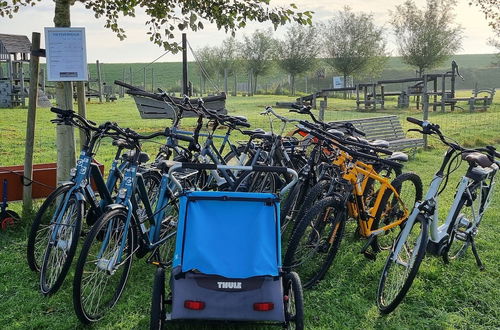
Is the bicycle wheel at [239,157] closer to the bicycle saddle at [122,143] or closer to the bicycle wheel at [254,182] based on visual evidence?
the bicycle wheel at [254,182]

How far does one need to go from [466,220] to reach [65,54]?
3.96m

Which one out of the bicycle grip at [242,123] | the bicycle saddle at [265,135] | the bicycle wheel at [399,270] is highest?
the bicycle grip at [242,123]

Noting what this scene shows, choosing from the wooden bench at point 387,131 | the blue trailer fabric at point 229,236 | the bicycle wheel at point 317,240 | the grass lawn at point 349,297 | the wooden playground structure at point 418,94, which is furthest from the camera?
the wooden playground structure at point 418,94

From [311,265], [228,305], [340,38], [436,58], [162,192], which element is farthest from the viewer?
[340,38]

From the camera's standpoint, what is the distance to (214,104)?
10539 mm

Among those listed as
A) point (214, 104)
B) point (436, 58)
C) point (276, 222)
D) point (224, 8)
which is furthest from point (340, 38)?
point (276, 222)

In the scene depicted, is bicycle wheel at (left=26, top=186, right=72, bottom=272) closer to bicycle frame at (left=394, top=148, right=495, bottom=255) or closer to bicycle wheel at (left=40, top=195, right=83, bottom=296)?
bicycle wheel at (left=40, top=195, right=83, bottom=296)

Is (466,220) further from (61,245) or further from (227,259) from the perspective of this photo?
(61,245)

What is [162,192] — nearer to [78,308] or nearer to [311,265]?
[78,308]

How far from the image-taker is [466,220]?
4.09m

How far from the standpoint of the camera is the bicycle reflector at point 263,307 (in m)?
2.62

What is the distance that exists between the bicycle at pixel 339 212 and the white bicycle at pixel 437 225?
41 cm

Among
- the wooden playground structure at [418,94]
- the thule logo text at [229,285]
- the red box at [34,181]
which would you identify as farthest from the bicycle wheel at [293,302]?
the wooden playground structure at [418,94]

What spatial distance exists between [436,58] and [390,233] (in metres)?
30.6
